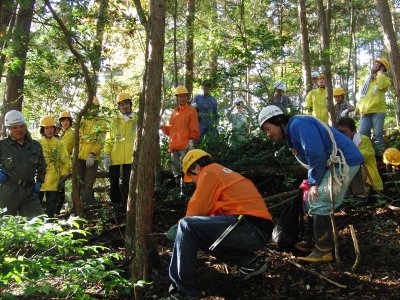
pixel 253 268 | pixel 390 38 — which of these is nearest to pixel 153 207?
pixel 253 268

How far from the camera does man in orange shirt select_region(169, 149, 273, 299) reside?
3.99 metres

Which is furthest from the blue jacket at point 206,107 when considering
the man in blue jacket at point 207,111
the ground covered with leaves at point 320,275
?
the ground covered with leaves at point 320,275

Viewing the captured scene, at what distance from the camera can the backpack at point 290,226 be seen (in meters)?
5.07

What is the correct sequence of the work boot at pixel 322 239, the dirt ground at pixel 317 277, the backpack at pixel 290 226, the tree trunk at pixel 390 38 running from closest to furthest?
the dirt ground at pixel 317 277, the work boot at pixel 322 239, the backpack at pixel 290 226, the tree trunk at pixel 390 38

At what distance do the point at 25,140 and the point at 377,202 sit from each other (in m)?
5.59

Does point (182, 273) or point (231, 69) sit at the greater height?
point (231, 69)

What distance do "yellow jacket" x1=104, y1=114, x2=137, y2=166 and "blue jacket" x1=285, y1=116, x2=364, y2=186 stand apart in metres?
3.76

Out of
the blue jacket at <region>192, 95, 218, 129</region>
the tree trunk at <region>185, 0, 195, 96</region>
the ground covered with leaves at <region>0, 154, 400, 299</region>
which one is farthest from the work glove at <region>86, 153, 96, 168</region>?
the tree trunk at <region>185, 0, 195, 96</region>

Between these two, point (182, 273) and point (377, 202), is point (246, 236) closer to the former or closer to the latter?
point (182, 273)

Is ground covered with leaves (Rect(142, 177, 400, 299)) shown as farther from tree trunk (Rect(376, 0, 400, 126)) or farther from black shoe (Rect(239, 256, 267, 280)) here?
tree trunk (Rect(376, 0, 400, 126))

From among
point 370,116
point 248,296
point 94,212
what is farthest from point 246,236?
point 370,116

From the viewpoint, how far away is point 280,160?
7.89m

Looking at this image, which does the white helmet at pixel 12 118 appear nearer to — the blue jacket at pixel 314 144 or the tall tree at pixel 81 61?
the tall tree at pixel 81 61

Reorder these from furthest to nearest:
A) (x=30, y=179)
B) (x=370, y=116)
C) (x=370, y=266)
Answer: (x=370, y=116) < (x=30, y=179) < (x=370, y=266)
